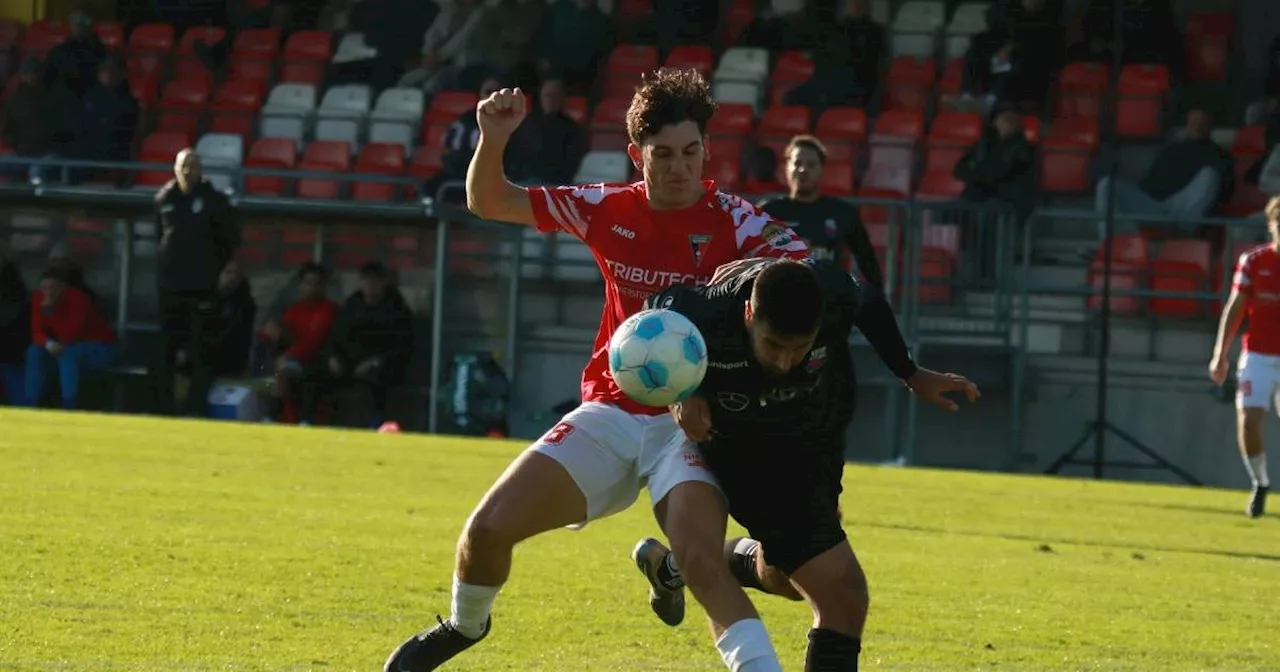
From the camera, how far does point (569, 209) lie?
20.3ft

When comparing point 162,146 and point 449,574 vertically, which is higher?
point 162,146

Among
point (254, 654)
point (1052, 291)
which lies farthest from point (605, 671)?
point (1052, 291)

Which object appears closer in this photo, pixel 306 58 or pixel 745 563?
pixel 745 563

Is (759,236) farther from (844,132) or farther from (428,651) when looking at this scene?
(844,132)

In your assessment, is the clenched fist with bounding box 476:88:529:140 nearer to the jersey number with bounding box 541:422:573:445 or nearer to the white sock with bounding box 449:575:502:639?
the jersey number with bounding box 541:422:573:445

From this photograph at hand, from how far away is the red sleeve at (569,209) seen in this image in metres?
6.19

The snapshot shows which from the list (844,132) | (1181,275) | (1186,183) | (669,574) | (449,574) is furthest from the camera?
(844,132)

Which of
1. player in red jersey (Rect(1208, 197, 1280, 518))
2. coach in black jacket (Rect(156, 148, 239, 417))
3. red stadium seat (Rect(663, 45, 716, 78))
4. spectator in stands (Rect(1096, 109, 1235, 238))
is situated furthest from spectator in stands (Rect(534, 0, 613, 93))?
player in red jersey (Rect(1208, 197, 1280, 518))

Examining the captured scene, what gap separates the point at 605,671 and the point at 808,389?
1.35 meters

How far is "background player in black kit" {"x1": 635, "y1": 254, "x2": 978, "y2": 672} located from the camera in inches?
213

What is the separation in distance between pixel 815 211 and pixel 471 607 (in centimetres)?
686

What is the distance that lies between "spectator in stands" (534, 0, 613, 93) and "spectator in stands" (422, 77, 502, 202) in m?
1.68

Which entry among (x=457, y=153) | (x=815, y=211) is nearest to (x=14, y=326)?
(x=457, y=153)

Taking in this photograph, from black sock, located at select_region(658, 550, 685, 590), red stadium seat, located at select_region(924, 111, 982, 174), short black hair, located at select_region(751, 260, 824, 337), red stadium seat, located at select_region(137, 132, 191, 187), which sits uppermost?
red stadium seat, located at select_region(924, 111, 982, 174)
